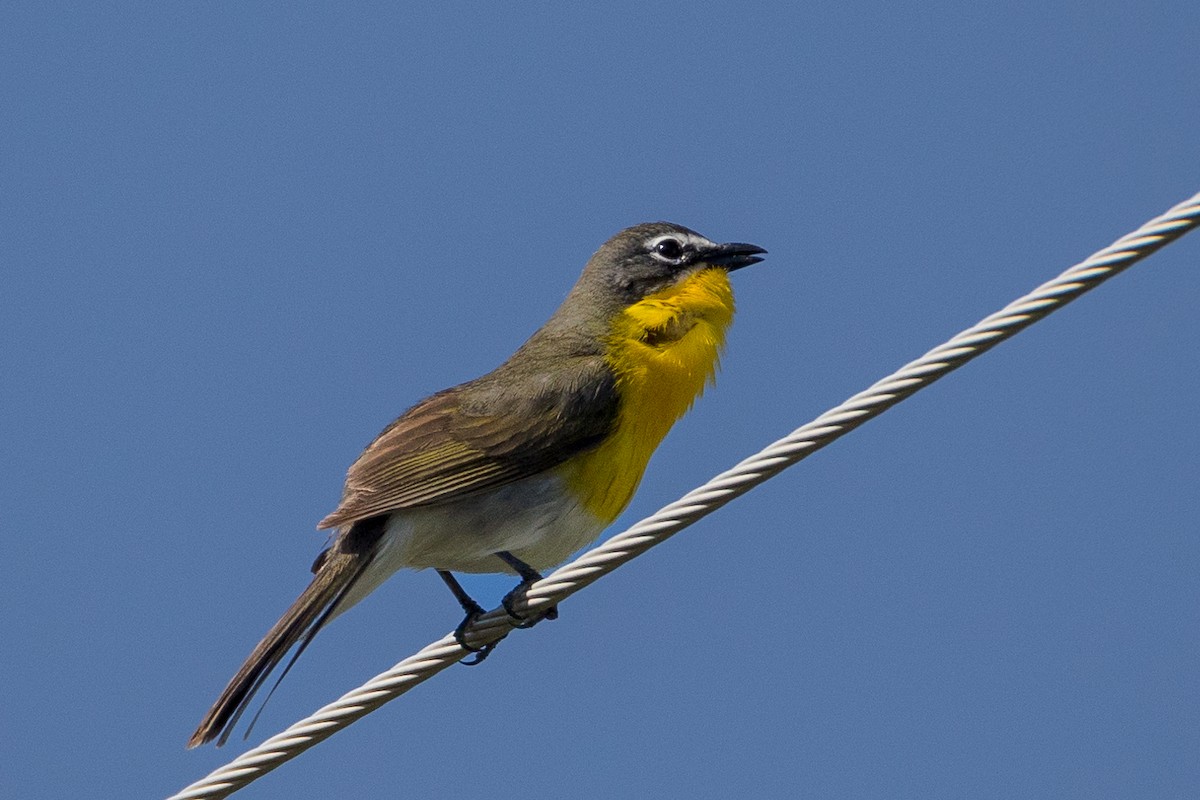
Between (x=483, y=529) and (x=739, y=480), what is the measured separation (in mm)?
2377

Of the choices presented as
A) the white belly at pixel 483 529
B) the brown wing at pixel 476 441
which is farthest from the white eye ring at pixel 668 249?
the white belly at pixel 483 529

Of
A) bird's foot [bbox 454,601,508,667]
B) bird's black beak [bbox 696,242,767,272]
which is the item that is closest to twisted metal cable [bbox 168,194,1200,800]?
bird's foot [bbox 454,601,508,667]

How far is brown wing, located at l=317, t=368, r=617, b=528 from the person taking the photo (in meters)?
6.90

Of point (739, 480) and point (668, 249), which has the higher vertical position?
point (668, 249)

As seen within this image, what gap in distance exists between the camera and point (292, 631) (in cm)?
638

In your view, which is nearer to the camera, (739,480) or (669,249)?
(739,480)

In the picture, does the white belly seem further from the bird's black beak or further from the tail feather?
the bird's black beak

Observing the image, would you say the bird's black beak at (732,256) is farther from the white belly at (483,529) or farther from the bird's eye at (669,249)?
the white belly at (483,529)

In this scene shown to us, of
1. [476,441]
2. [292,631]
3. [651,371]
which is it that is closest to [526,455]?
[476,441]

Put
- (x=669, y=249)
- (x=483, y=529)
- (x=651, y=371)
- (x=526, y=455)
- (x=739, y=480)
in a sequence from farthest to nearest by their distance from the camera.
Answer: (x=669, y=249) → (x=651, y=371) → (x=526, y=455) → (x=483, y=529) → (x=739, y=480)

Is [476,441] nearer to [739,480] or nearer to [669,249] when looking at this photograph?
[669,249]

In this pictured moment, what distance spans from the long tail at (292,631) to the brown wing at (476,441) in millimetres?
233

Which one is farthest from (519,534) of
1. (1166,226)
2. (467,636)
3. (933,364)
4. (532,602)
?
(1166,226)

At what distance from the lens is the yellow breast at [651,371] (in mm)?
7319
